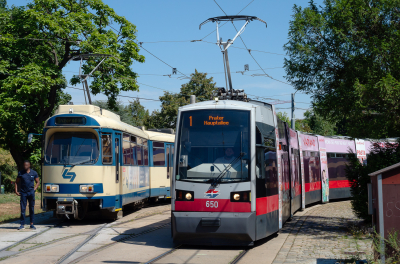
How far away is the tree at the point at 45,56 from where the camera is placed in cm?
2441

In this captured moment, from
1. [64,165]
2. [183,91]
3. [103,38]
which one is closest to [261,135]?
[64,165]

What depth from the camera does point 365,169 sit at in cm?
1301

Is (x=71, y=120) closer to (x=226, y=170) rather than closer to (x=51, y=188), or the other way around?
(x=51, y=188)

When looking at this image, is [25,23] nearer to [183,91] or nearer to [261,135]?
[261,135]

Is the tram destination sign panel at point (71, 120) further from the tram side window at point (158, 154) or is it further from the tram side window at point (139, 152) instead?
the tram side window at point (158, 154)

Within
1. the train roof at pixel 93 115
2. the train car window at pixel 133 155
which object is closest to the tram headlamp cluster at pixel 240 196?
the train roof at pixel 93 115

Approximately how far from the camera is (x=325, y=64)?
13.3m

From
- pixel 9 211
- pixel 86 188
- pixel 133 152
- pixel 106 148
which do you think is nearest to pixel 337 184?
pixel 133 152

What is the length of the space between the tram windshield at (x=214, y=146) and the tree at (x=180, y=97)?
36753mm

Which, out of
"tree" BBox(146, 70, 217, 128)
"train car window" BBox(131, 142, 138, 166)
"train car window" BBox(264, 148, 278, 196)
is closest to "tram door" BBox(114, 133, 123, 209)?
"train car window" BBox(131, 142, 138, 166)

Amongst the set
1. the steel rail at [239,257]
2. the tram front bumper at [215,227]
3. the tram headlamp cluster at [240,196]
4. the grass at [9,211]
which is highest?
the tram headlamp cluster at [240,196]

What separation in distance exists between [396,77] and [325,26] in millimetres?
2354

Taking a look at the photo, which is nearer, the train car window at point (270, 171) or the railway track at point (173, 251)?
the railway track at point (173, 251)

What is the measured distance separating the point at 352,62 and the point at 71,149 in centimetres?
811
